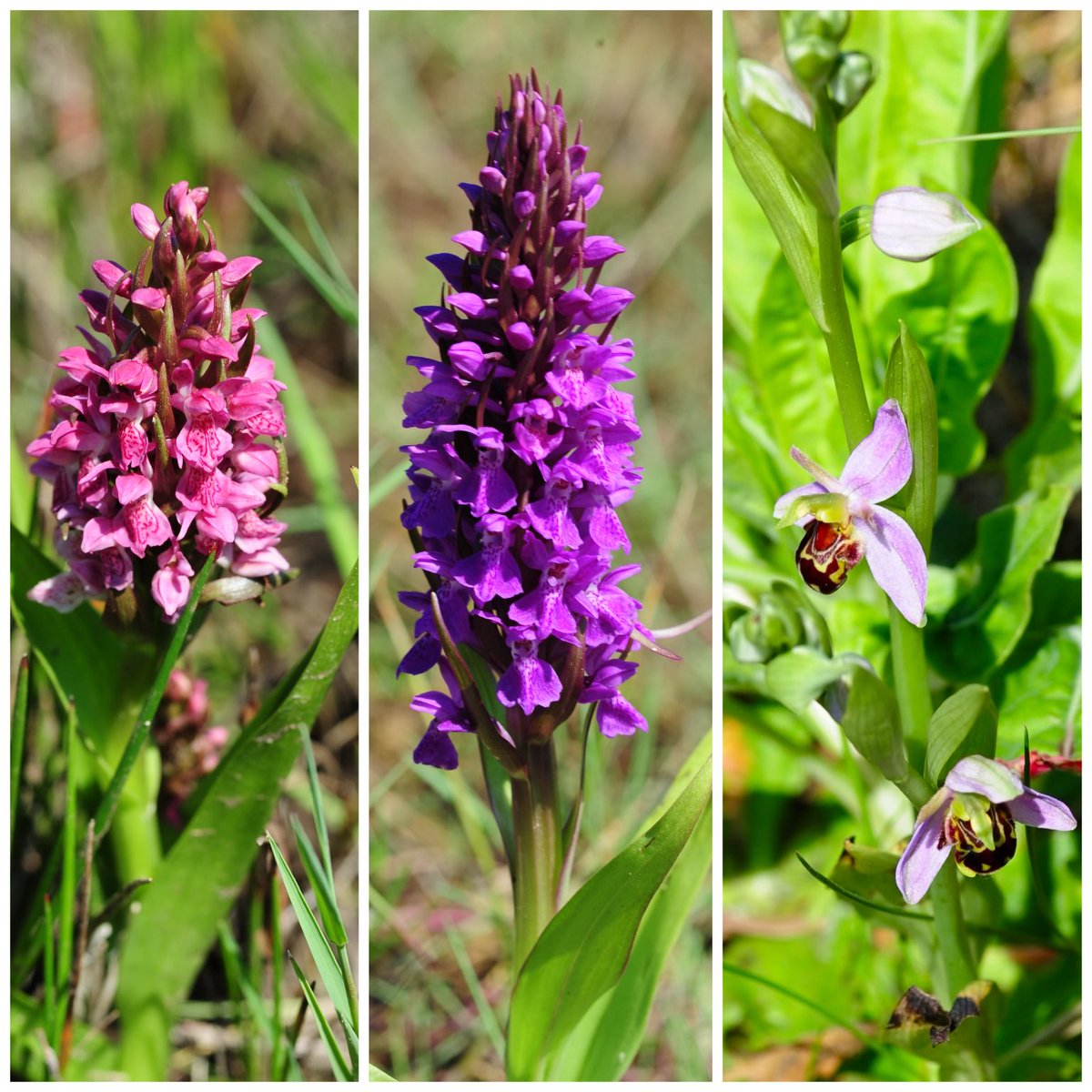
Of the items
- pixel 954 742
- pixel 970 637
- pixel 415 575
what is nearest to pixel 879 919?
pixel 954 742

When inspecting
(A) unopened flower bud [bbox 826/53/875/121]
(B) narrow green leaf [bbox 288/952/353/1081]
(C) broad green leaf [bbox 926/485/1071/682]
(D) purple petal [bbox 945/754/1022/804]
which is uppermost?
(A) unopened flower bud [bbox 826/53/875/121]

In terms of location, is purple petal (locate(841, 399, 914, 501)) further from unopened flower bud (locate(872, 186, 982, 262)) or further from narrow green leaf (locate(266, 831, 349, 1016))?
narrow green leaf (locate(266, 831, 349, 1016))

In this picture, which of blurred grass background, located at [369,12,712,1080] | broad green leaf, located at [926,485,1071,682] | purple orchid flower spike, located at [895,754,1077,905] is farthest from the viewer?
blurred grass background, located at [369,12,712,1080]

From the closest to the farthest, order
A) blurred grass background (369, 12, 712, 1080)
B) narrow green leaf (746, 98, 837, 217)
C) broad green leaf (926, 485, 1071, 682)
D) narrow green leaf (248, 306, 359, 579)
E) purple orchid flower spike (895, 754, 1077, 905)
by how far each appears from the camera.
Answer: narrow green leaf (746, 98, 837, 217), purple orchid flower spike (895, 754, 1077, 905), broad green leaf (926, 485, 1071, 682), blurred grass background (369, 12, 712, 1080), narrow green leaf (248, 306, 359, 579)

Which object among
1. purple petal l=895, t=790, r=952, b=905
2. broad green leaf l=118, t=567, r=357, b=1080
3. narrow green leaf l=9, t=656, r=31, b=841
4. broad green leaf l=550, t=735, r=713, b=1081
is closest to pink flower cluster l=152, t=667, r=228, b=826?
broad green leaf l=118, t=567, r=357, b=1080

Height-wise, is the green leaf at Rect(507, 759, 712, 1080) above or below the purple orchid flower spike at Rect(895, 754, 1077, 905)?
below

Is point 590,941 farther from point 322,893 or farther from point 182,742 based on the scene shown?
point 182,742

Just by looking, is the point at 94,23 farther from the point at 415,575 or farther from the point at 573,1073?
the point at 573,1073

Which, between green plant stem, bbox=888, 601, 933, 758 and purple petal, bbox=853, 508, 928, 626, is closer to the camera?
purple petal, bbox=853, 508, 928, 626
